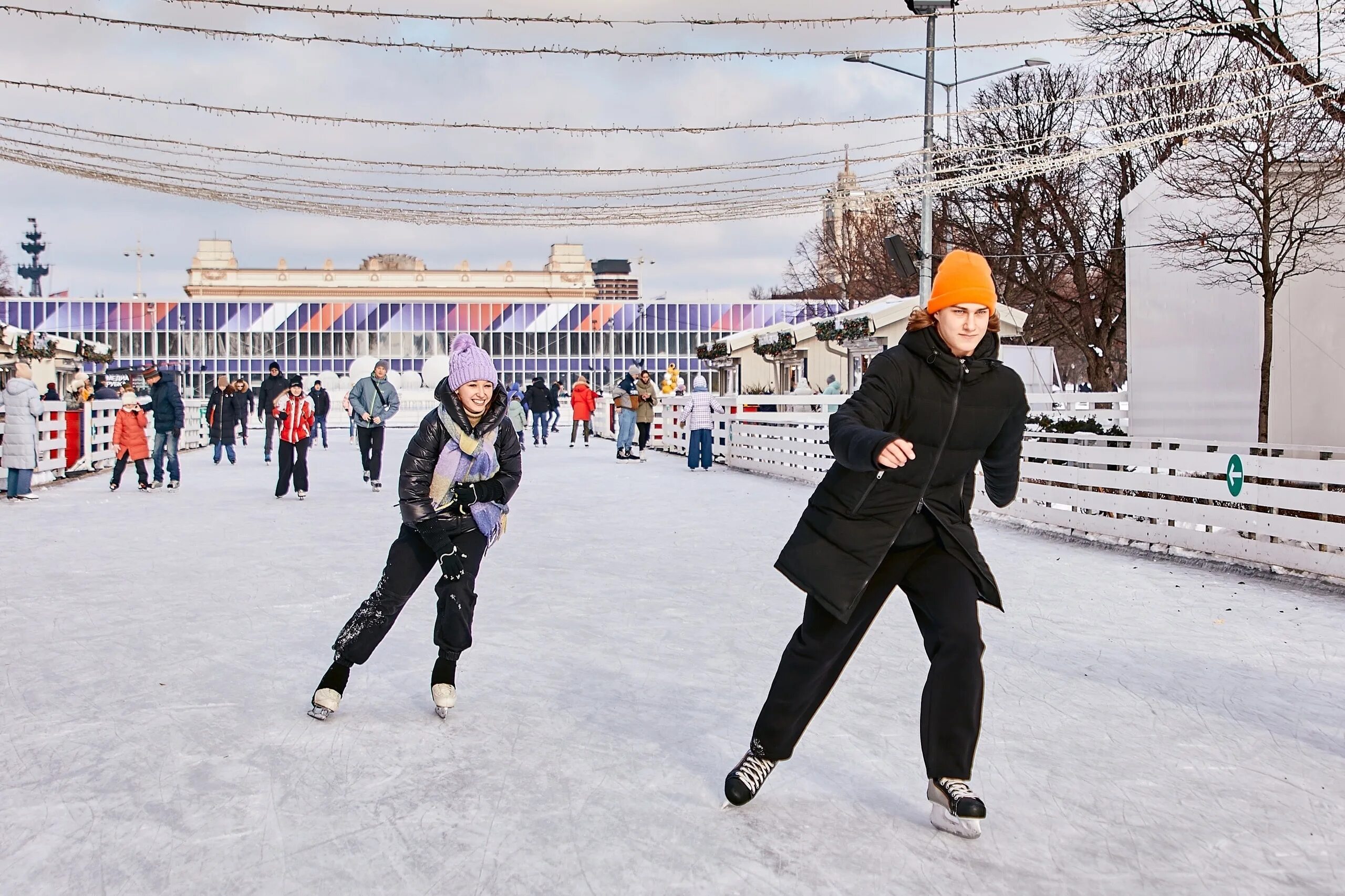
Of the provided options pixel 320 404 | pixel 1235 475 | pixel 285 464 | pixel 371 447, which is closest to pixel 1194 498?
pixel 1235 475

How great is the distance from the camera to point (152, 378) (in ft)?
47.8

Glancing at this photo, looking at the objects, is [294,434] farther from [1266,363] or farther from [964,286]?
[964,286]

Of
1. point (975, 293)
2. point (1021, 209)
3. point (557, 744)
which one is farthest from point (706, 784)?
point (1021, 209)

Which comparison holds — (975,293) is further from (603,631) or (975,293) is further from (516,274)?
(516,274)

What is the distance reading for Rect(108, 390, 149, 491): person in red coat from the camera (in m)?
14.2

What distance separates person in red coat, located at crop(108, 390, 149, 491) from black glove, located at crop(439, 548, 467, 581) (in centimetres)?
1079

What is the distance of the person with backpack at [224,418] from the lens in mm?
20594

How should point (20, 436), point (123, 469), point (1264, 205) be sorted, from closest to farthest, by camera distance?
point (1264, 205)
point (20, 436)
point (123, 469)

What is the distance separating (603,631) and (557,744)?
78.5 inches

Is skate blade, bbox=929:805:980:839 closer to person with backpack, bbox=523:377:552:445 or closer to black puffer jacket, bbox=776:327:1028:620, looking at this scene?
black puffer jacket, bbox=776:327:1028:620

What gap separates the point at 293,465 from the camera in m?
13.4

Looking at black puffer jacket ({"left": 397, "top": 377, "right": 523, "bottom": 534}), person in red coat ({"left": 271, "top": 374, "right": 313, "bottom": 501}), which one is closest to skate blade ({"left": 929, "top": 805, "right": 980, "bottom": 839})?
black puffer jacket ({"left": 397, "top": 377, "right": 523, "bottom": 534})

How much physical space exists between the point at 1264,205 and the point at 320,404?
17.3 meters

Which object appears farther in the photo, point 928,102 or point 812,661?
point 928,102
